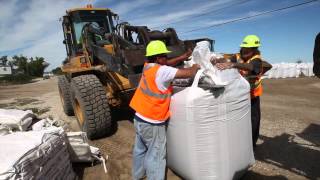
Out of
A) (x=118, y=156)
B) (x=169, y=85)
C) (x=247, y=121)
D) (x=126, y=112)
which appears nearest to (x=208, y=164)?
(x=247, y=121)

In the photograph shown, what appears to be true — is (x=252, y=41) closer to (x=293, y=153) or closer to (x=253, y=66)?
(x=253, y=66)

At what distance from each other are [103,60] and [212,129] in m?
3.34

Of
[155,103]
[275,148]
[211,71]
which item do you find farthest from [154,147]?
[275,148]

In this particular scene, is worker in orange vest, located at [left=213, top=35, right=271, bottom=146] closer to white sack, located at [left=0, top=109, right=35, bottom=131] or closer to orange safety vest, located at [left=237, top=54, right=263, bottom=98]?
orange safety vest, located at [left=237, top=54, right=263, bottom=98]

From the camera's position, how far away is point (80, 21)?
7410mm

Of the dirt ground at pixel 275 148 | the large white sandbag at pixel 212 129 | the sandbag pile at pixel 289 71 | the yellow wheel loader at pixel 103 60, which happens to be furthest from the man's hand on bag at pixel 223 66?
the sandbag pile at pixel 289 71

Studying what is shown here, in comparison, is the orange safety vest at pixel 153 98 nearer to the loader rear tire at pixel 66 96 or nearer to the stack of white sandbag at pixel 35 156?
the stack of white sandbag at pixel 35 156

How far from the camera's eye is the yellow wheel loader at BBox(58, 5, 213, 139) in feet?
17.6

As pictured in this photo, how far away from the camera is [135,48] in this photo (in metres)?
5.47

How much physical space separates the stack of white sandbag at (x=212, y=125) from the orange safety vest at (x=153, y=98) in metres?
0.09

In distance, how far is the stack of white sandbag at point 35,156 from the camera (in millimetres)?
2710

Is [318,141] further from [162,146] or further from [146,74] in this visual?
[146,74]

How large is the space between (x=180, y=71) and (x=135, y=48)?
233 cm

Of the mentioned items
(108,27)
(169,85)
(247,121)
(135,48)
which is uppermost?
(108,27)
